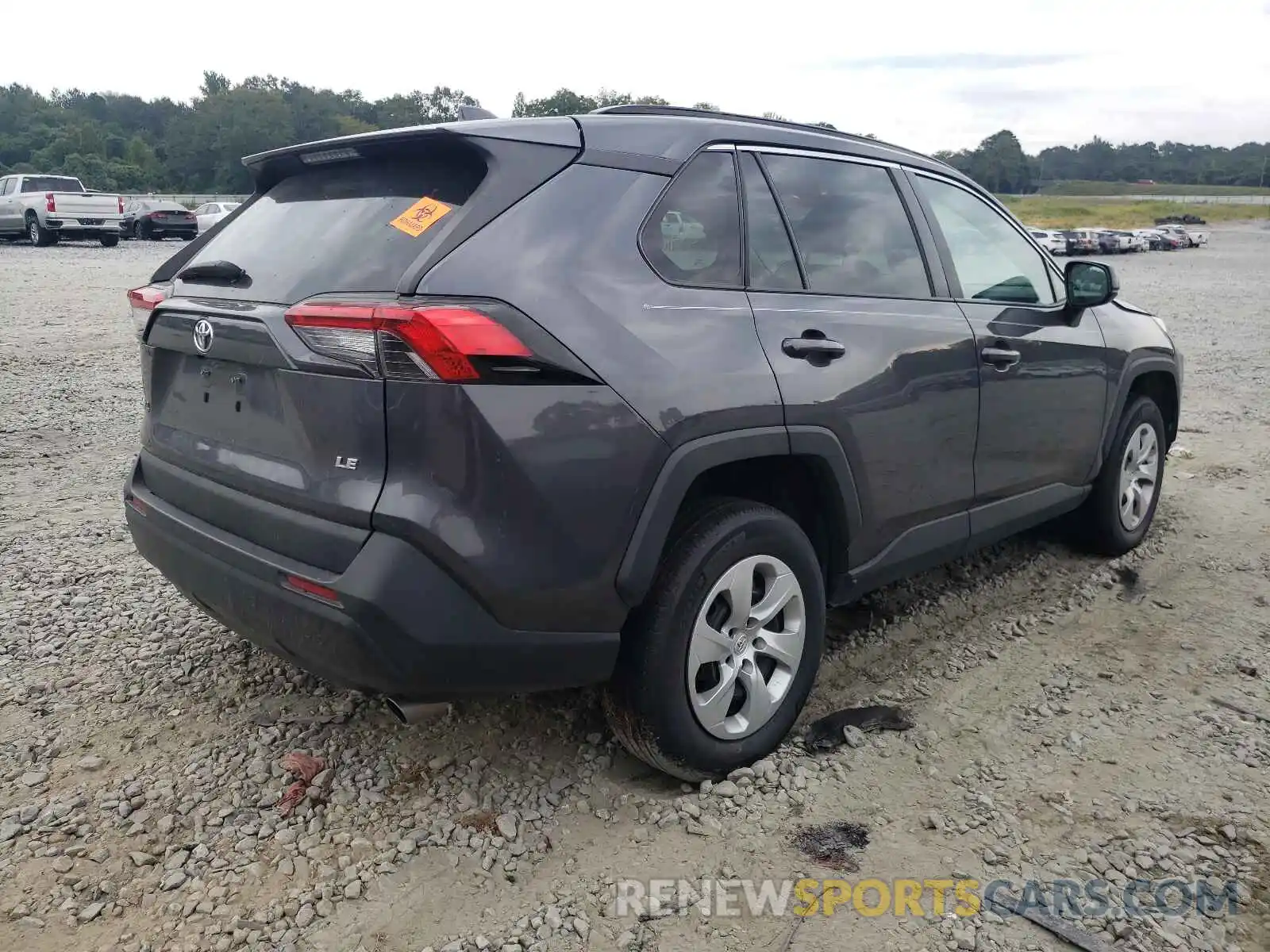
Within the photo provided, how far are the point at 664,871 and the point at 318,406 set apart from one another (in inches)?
57.9

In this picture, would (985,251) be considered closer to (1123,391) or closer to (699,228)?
(1123,391)

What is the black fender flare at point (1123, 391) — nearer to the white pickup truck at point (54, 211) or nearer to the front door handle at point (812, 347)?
the front door handle at point (812, 347)

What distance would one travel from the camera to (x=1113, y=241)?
46844 mm

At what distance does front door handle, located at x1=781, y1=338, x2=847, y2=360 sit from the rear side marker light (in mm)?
1428

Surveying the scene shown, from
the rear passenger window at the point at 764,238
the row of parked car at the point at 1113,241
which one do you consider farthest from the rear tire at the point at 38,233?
the row of parked car at the point at 1113,241

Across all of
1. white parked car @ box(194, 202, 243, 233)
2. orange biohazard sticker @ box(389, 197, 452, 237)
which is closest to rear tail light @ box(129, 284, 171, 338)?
orange biohazard sticker @ box(389, 197, 452, 237)

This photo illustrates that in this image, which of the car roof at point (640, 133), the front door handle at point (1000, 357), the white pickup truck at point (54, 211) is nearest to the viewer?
the car roof at point (640, 133)

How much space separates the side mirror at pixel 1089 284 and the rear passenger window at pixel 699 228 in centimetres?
194

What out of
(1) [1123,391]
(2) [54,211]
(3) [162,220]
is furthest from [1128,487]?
(3) [162,220]

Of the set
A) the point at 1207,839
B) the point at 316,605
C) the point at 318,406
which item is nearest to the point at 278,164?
the point at 318,406

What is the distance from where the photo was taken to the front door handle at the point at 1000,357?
3646 millimetres

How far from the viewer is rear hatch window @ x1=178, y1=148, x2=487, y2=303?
2.48 m

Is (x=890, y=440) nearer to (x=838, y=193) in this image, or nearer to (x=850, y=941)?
(x=838, y=193)

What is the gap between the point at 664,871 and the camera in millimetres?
2549
